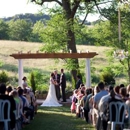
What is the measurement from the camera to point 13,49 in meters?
69.8

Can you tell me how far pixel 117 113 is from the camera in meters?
12.5

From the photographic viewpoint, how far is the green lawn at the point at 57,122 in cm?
1617

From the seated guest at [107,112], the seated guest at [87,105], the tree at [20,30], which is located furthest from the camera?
the tree at [20,30]

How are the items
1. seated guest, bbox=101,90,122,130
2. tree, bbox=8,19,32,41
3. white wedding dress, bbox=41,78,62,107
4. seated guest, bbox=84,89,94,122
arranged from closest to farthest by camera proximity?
1. seated guest, bbox=101,90,122,130
2. seated guest, bbox=84,89,94,122
3. white wedding dress, bbox=41,78,62,107
4. tree, bbox=8,19,32,41

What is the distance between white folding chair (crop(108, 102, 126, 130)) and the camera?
40.5 feet

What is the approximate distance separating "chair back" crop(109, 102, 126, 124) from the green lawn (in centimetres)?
319

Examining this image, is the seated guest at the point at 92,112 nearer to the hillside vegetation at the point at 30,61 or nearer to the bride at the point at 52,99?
the bride at the point at 52,99

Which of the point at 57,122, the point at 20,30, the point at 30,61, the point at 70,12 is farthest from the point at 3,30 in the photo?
the point at 57,122

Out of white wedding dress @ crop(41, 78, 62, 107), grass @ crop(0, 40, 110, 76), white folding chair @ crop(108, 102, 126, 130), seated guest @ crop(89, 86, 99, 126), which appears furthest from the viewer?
grass @ crop(0, 40, 110, 76)

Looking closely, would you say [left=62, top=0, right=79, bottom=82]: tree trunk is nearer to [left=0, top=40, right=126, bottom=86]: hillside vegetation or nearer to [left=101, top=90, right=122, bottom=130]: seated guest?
[left=0, top=40, right=126, bottom=86]: hillside vegetation

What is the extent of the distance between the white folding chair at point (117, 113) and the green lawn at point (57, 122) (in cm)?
314

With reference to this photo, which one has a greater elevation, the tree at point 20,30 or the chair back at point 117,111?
the tree at point 20,30

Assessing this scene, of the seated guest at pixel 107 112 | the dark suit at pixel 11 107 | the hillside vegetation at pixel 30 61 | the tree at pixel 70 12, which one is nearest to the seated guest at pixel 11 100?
the dark suit at pixel 11 107

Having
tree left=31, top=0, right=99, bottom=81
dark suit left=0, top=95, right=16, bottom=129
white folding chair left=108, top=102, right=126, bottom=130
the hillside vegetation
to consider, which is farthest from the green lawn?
the hillside vegetation
